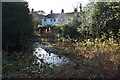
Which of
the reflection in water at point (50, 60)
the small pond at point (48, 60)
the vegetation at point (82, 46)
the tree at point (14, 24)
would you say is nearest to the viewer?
the vegetation at point (82, 46)

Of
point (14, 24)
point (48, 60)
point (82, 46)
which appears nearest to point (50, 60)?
point (48, 60)

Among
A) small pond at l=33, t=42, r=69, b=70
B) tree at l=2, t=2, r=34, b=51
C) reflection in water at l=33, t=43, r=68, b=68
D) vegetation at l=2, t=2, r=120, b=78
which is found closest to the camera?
vegetation at l=2, t=2, r=120, b=78

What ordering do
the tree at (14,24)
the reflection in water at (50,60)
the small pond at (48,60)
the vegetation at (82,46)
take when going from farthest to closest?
the tree at (14,24)
the reflection in water at (50,60)
the small pond at (48,60)
the vegetation at (82,46)

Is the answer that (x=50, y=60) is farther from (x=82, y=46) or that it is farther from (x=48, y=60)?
(x=82, y=46)

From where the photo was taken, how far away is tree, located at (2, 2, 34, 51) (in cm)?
758

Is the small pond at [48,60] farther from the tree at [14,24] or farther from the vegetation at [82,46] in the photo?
the tree at [14,24]

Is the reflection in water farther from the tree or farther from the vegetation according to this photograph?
the tree

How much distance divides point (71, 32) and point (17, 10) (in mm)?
6658

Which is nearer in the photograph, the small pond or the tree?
the small pond

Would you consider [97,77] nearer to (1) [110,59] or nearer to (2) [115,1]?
(1) [110,59]

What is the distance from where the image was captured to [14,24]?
25.4 ft

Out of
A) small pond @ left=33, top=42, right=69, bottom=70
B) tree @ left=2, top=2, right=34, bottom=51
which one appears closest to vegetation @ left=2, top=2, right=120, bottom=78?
tree @ left=2, top=2, right=34, bottom=51

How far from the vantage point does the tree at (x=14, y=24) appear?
7.58m

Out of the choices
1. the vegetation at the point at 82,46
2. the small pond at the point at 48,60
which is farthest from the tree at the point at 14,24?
the small pond at the point at 48,60
